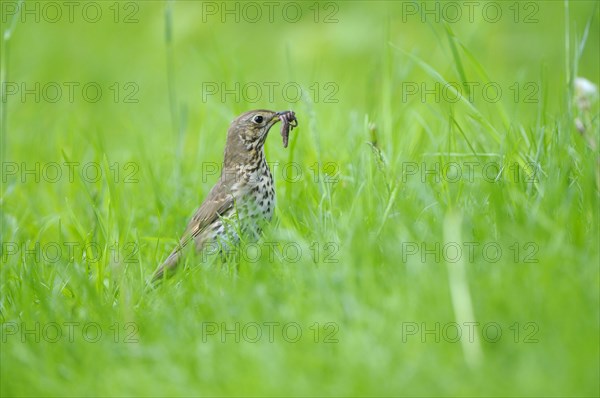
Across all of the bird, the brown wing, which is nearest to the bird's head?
the bird

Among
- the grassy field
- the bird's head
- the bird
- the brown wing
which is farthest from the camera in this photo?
the bird's head

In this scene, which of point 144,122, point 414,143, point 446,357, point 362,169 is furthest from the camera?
point 144,122

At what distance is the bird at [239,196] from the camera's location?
15.9 ft

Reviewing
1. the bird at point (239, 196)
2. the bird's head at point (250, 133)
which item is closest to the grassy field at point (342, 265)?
the bird at point (239, 196)

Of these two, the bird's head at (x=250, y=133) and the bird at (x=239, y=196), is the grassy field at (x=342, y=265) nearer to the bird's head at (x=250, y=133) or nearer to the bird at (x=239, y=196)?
the bird at (x=239, y=196)

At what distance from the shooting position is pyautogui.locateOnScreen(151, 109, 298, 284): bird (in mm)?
4852

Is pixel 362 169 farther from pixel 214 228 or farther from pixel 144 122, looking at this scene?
pixel 144 122

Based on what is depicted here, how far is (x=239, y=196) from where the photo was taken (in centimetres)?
521

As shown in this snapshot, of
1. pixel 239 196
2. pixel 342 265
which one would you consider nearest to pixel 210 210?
pixel 239 196

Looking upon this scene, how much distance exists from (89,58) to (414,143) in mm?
5379

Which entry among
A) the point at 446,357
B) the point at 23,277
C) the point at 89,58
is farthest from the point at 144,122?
the point at 446,357

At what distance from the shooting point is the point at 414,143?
5895mm

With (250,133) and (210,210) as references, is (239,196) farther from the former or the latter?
(250,133)

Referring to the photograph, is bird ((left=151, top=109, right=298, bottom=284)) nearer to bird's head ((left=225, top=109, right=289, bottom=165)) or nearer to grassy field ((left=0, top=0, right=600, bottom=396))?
bird's head ((left=225, top=109, right=289, bottom=165))
